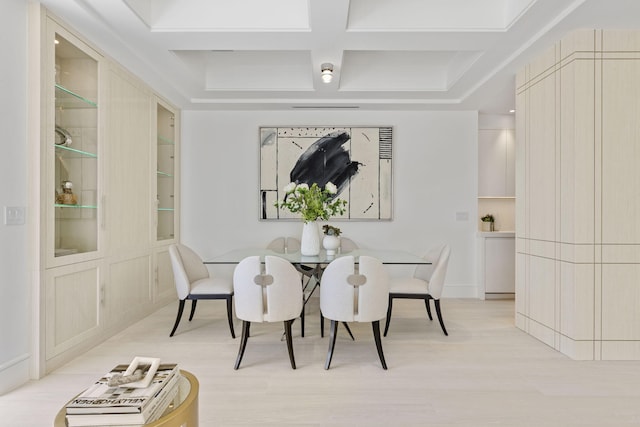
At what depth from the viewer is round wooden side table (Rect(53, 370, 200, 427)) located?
117cm

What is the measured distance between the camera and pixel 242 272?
9.06ft

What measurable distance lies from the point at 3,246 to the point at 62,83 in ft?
4.18

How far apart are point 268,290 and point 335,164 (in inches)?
107

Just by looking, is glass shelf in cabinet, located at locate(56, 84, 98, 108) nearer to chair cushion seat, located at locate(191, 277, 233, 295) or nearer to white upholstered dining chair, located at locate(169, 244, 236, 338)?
white upholstered dining chair, located at locate(169, 244, 236, 338)

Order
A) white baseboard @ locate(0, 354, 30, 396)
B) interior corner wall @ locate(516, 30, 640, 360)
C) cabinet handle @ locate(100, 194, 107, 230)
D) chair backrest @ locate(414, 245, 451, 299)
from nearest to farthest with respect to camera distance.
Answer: white baseboard @ locate(0, 354, 30, 396) < interior corner wall @ locate(516, 30, 640, 360) < cabinet handle @ locate(100, 194, 107, 230) < chair backrest @ locate(414, 245, 451, 299)

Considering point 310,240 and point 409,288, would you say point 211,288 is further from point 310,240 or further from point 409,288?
point 409,288

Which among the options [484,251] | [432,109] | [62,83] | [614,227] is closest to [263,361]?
[62,83]

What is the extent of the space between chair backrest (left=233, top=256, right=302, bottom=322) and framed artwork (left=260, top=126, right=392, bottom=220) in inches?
94.7

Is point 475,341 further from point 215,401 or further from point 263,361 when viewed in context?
point 215,401

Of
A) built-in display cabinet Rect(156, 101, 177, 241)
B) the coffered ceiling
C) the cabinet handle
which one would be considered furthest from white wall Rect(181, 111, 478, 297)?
the cabinet handle

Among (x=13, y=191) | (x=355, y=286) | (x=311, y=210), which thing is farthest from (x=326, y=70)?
(x=13, y=191)

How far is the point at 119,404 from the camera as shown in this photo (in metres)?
1.14

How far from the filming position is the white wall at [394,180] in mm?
5156

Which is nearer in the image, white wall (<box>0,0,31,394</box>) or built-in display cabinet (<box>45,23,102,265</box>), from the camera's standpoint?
white wall (<box>0,0,31,394</box>)
